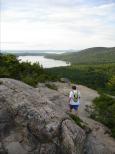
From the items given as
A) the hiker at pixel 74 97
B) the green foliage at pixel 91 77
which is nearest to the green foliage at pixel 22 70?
the hiker at pixel 74 97

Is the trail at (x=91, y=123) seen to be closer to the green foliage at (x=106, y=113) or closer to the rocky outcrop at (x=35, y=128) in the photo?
the green foliage at (x=106, y=113)

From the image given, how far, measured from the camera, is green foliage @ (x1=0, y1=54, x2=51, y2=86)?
22.0 metres

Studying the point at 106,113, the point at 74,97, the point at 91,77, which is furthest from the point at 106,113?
the point at 91,77

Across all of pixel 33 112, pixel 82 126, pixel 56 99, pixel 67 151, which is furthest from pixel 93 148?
pixel 56 99

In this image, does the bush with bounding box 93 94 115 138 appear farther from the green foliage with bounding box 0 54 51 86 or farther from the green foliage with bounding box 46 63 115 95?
the green foliage with bounding box 46 63 115 95

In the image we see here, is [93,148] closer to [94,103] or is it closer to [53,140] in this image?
[53,140]

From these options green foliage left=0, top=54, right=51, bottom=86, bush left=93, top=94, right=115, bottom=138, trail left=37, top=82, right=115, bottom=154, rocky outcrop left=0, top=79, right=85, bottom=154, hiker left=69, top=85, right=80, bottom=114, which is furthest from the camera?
green foliage left=0, top=54, right=51, bottom=86

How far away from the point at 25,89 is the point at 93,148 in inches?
163

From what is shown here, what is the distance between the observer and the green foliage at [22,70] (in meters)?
22.0

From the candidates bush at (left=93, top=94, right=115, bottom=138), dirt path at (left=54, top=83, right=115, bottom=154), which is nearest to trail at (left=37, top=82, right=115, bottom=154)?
dirt path at (left=54, top=83, right=115, bottom=154)

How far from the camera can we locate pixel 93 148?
1423 centimetres

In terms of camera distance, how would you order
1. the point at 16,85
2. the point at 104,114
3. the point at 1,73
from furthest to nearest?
the point at 1,73
the point at 104,114
the point at 16,85

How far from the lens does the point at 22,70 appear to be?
24.6 metres

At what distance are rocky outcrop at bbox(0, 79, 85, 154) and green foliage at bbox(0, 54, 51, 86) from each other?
717 cm
